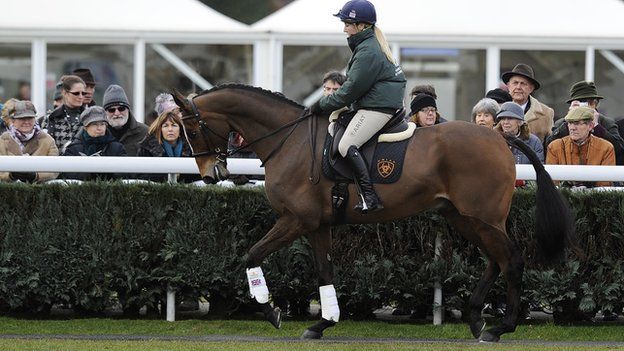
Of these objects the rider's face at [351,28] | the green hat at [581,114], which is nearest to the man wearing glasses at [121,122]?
the rider's face at [351,28]

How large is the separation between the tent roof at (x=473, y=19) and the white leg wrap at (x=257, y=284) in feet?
24.1

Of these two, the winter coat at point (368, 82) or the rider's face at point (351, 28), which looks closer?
the winter coat at point (368, 82)

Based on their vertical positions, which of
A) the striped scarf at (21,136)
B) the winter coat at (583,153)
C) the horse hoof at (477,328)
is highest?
the striped scarf at (21,136)

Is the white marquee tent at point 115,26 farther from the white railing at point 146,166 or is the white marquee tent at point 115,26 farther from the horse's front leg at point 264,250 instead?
the horse's front leg at point 264,250

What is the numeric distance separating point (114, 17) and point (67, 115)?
468 centimetres

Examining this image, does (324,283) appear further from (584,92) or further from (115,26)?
(115,26)

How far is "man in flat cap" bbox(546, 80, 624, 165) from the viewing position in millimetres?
11430

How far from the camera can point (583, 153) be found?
421 inches

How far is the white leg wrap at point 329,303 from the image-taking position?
9.16m

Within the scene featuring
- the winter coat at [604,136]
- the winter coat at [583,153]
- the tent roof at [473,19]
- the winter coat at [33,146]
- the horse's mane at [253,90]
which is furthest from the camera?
the tent roof at [473,19]

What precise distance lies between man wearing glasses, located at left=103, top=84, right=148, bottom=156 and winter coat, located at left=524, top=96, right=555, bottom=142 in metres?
3.38

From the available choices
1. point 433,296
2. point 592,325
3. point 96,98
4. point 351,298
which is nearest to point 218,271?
point 351,298

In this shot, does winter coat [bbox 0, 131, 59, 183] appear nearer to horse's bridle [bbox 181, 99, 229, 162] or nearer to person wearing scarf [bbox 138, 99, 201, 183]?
person wearing scarf [bbox 138, 99, 201, 183]

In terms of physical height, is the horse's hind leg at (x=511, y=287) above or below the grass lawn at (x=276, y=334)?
above
